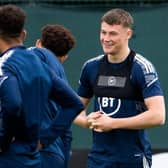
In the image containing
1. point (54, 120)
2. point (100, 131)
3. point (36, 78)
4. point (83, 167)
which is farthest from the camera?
point (83, 167)

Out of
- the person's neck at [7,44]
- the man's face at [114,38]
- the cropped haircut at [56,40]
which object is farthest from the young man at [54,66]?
the man's face at [114,38]

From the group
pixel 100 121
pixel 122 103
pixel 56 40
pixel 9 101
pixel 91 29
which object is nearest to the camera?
pixel 9 101

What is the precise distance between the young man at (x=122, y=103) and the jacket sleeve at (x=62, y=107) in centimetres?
54

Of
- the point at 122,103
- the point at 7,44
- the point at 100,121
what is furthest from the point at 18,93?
the point at 122,103

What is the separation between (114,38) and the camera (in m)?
5.37

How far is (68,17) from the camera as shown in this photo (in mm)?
8852

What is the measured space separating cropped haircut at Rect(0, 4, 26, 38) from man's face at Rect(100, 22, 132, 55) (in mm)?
1136

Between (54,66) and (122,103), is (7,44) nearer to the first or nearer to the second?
(54,66)

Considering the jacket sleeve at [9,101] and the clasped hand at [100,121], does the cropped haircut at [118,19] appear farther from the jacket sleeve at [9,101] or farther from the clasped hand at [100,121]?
the jacket sleeve at [9,101]

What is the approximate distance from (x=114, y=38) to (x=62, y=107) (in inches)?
37.6

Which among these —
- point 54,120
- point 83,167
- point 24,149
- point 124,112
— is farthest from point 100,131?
point 83,167

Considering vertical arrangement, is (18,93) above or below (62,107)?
above

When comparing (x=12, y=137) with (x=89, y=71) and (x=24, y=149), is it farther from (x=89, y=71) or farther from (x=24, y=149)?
(x=89, y=71)

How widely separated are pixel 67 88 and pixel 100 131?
793 millimetres
